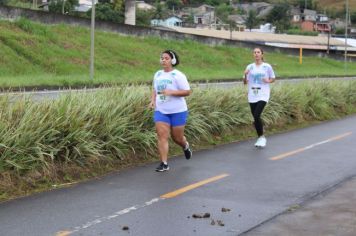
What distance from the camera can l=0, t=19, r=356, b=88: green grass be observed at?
1093 inches

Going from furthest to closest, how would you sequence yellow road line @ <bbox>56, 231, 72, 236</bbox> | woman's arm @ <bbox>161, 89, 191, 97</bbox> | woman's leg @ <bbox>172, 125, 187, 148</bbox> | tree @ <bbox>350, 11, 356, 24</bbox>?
tree @ <bbox>350, 11, 356, 24</bbox>
woman's leg @ <bbox>172, 125, 187, 148</bbox>
woman's arm @ <bbox>161, 89, 191, 97</bbox>
yellow road line @ <bbox>56, 231, 72, 236</bbox>

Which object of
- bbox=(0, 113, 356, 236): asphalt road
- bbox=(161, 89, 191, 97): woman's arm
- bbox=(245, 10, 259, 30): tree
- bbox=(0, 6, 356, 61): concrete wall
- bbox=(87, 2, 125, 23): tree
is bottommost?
bbox=(0, 113, 356, 236): asphalt road

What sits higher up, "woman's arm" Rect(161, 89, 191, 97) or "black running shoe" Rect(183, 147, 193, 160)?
"woman's arm" Rect(161, 89, 191, 97)

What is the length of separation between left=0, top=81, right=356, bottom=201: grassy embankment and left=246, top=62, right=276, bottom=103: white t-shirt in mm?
1175

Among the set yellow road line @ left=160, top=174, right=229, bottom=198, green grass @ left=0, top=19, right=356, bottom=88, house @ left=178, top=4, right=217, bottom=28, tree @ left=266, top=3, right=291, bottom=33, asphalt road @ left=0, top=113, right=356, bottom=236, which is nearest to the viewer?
asphalt road @ left=0, top=113, right=356, bottom=236

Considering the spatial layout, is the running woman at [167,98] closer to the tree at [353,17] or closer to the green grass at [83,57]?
the green grass at [83,57]

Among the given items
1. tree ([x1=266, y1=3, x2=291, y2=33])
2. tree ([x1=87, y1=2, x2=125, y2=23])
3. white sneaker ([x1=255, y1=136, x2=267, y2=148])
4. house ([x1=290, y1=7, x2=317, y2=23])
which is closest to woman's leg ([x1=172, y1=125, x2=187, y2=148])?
white sneaker ([x1=255, y1=136, x2=267, y2=148])

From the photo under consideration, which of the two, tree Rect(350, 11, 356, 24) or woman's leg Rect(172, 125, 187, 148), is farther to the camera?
tree Rect(350, 11, 356, 24)

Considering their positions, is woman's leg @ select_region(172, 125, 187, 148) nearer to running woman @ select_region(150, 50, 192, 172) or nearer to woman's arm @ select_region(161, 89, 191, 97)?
running woman @ select_region(150, 50, 192, 172)

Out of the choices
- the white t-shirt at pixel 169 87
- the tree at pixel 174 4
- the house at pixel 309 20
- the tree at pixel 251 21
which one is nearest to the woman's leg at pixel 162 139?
the white t-shirt at pixel 169 87

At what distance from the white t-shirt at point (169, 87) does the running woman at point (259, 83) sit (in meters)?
3.06

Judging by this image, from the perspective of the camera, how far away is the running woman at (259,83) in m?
11.9

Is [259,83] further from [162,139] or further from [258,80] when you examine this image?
[162,139]

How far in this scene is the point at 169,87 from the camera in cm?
908
